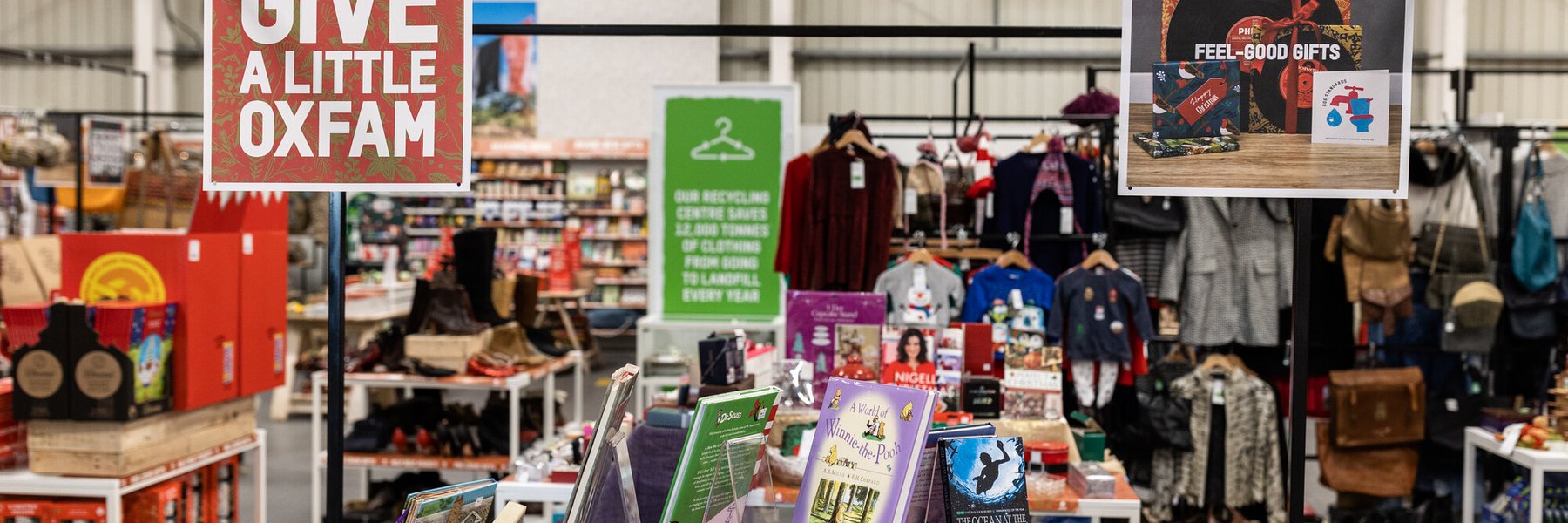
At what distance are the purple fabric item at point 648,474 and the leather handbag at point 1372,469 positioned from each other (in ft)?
13.1

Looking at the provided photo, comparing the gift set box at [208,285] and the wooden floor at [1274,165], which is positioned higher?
the wooden floor at [1274,165]

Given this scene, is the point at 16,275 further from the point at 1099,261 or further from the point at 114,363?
the point at 1099,261

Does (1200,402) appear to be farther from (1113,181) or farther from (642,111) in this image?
(642,111)

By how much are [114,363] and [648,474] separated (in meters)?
2.05

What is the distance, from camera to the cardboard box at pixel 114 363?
327cm

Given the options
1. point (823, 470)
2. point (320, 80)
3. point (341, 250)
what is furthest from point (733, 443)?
point (320, 80)

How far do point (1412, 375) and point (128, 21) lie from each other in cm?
1429

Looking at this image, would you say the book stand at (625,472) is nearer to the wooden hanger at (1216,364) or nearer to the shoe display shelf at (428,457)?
the shoe display shelf at (428,457)

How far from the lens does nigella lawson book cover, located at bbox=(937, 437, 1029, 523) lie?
5.44ft

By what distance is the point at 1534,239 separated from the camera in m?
4.99

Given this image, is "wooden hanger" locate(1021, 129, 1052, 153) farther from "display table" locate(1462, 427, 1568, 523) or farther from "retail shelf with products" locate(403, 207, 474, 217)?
"retail shelf with products" locate(403, 207, 474, 217)

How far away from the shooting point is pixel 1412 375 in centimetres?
504

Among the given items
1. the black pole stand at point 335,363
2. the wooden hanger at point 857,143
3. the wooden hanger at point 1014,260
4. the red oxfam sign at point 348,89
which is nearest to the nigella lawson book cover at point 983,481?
the red oxfam sign at point 348,89

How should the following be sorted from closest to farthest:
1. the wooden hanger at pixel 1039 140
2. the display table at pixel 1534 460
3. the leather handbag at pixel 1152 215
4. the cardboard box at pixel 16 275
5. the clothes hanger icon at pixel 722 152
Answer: the display table at pixel 1534 460, the wooden hanger at pixel 1039 140, the leather handbag at pixel 1152 215, the clothes hanger icon at pixel 722 152, the cardboard box at pixel 16 275
